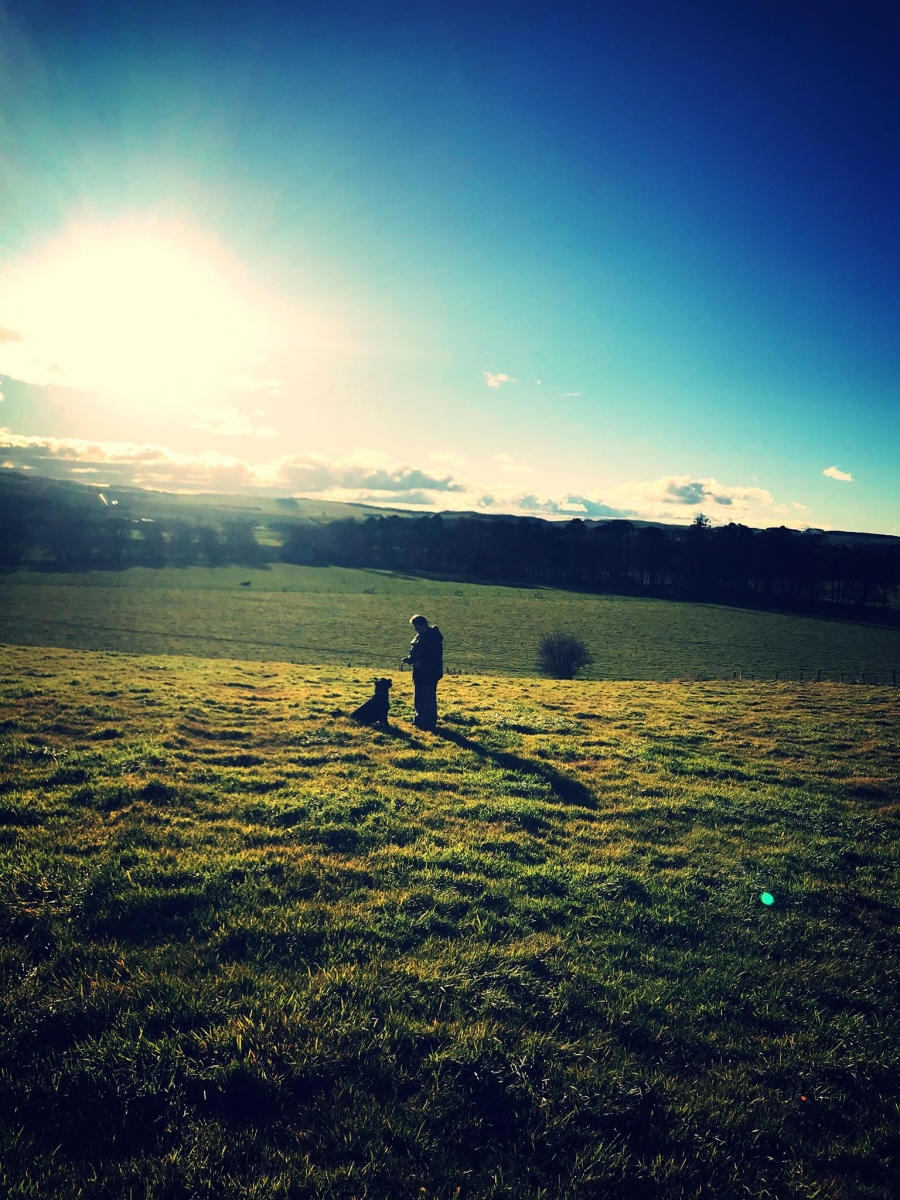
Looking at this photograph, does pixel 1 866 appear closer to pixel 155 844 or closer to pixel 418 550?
pixel 155 844

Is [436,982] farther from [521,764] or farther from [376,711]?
[376,711]

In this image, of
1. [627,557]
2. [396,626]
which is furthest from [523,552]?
[396,626]

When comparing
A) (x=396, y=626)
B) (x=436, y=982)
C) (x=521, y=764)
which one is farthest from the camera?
(x=396, y=626)

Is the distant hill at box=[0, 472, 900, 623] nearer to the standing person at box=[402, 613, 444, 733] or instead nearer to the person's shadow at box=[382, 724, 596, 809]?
the standing person at box=[402, 613, 444, 733]

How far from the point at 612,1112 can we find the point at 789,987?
262 centimetres

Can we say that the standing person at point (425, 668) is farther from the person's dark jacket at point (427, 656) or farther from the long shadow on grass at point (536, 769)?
the long shadow on grass at point (536, 769)

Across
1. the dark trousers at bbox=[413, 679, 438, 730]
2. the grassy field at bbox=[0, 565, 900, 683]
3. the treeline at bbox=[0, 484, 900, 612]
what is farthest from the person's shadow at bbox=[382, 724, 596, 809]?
the treeline at bbox=[0, 484, 900, 612]

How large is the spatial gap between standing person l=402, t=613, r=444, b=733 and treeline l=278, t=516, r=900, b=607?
A: 86.7 m

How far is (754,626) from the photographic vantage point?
66.6m

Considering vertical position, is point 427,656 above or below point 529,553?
below

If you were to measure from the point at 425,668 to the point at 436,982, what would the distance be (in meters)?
9.38

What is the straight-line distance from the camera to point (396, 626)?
53469 millimetres

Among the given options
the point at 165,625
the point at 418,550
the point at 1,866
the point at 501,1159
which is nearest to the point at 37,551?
the point at 165,625

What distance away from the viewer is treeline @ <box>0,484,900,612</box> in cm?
9031
